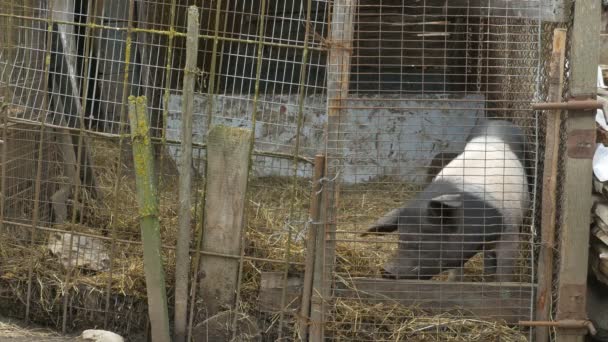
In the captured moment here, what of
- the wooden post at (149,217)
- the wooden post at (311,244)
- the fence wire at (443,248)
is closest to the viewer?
the wooden post at (149,217)

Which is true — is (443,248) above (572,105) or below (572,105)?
below

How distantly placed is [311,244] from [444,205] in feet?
3.91

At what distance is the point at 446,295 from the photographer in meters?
6.36

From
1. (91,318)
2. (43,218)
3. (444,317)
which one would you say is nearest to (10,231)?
(43,218)

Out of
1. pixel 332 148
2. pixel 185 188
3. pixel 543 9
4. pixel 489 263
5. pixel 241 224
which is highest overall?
pixel 543 9

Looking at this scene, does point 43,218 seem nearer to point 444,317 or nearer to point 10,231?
point 10,231

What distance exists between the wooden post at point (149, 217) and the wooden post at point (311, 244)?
94cm

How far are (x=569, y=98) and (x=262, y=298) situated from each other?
2498mm

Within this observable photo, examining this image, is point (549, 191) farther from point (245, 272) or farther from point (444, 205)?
point (245, 272)

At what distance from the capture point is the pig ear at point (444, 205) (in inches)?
267

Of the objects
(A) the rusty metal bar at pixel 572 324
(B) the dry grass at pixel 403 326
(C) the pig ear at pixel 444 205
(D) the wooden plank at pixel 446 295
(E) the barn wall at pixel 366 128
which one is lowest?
(B) the dry grass at pixel 403 326

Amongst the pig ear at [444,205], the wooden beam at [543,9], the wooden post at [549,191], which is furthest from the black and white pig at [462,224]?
the wooden beam at [543,9]

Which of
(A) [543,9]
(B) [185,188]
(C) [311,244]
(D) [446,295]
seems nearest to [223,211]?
(B) [185,188]

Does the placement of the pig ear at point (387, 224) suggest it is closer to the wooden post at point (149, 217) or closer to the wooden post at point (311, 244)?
the wooden post at point (311, 244)
